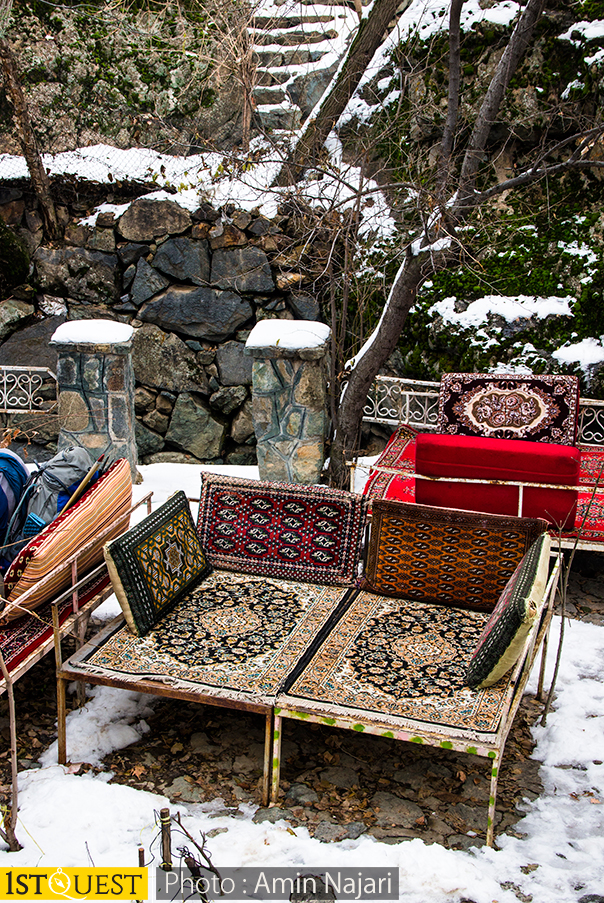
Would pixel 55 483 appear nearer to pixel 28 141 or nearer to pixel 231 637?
pixel 231 637

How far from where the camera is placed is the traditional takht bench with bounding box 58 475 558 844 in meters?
3.15

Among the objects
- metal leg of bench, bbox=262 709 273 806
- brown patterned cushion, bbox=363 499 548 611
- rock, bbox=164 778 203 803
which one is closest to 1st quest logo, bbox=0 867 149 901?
rock, bbox=164 778 203 803

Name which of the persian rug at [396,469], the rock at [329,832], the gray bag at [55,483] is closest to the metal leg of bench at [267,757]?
the rock at [329,832]

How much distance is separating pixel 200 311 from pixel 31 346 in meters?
2.14

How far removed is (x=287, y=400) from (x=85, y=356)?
183cm

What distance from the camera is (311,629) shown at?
149 inches

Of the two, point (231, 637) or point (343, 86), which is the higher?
point (343, 86)

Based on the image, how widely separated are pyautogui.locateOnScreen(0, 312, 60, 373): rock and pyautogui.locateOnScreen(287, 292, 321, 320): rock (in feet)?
9.62

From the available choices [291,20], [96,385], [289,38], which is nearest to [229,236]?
[96,385]

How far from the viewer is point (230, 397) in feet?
29.5

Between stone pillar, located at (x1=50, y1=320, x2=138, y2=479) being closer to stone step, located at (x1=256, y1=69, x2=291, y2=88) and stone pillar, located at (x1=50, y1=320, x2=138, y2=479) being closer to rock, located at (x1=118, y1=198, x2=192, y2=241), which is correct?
rock, located at (x1=118, y1=198, x2=192, y2=241)

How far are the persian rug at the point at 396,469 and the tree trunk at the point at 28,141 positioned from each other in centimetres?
538

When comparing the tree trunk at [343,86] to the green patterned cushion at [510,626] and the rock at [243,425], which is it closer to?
the rock at [243,425]

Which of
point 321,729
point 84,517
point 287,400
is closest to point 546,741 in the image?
point 321,729
